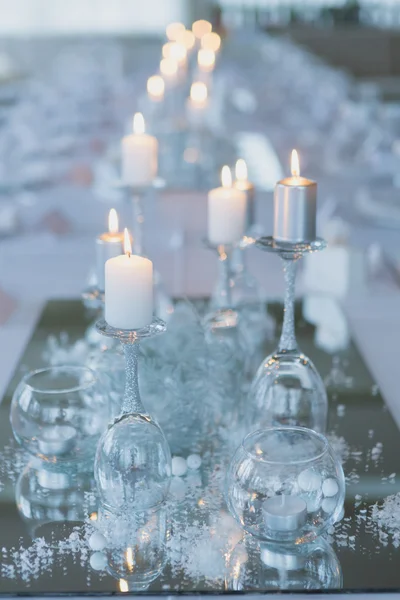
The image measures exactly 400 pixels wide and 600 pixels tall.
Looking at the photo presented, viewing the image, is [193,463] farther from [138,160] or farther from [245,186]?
[138,160]

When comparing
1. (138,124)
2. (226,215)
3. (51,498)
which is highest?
(138,124)

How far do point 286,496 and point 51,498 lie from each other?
0.26 metres

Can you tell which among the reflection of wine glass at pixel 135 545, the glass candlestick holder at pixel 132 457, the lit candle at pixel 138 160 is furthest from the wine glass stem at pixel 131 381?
the lit candle at pixel 138 160

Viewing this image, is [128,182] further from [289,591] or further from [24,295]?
[289,591]

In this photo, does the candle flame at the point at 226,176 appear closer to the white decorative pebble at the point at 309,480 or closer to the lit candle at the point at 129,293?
the lit candle at the point at 129,293

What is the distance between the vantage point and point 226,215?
1312 millimetres

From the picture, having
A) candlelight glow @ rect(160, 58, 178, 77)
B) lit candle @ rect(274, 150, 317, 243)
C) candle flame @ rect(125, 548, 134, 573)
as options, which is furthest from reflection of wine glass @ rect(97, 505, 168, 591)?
candlelight glow @ rect(160, 58, 178, 77)

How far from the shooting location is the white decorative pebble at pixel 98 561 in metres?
0.89

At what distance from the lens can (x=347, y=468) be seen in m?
1.10

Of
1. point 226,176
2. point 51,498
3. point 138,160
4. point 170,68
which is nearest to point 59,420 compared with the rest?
point 51,498

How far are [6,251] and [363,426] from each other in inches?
44.3

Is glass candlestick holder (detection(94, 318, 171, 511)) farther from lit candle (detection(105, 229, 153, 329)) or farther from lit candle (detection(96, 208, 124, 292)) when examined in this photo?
lit candle (detection(96, 208, 124, 292))

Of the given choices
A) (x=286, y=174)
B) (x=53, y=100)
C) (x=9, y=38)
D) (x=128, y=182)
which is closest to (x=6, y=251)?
(x=128, y=182)

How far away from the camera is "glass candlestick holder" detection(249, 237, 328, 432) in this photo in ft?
3.74
